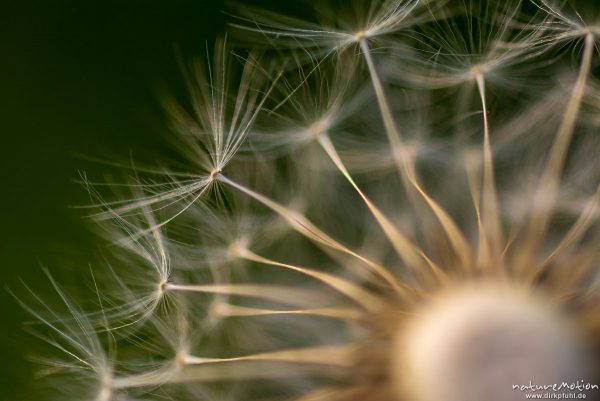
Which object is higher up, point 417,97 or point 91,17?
point 91,17

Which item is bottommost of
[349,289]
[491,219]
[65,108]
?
[349,289]

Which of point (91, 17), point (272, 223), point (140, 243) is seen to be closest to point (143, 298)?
point (140, 243)

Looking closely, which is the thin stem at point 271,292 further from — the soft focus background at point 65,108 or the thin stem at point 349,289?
the soft focus background at point 65,108

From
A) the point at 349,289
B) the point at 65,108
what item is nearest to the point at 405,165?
the point at 349,289

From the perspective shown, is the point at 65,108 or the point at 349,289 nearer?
the point at 349,289

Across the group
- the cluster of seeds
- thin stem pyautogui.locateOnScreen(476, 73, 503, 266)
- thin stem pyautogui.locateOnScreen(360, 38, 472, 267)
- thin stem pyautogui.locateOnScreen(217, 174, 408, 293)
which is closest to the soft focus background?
the cluster of seeds

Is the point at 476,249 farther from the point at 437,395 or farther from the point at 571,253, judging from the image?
the point at 437,395

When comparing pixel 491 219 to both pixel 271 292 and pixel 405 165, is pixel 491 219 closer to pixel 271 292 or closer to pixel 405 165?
pixel 405 165

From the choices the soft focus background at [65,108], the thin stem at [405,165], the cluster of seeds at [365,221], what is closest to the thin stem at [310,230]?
the cluster of seeds at [365,221]
